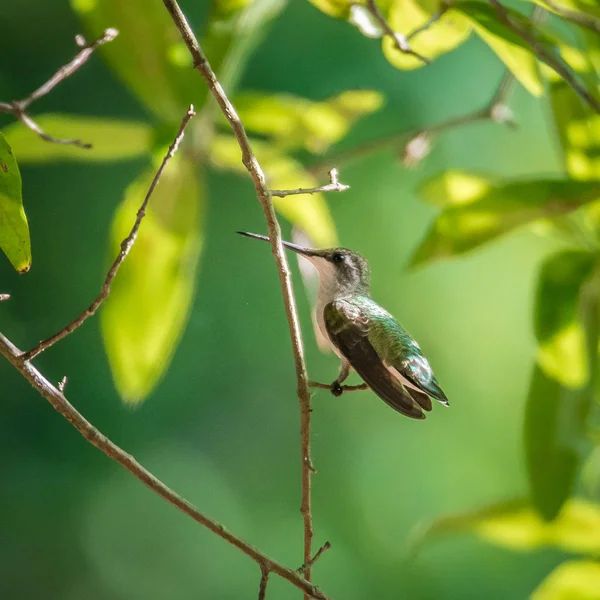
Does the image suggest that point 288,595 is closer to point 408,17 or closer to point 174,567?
point 174,567

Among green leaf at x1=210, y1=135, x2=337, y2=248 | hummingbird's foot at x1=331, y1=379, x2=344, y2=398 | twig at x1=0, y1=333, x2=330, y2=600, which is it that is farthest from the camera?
green leaf at x1=210, y1=135, x2=337, y2=248

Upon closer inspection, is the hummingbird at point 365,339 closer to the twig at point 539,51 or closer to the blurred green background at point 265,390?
the twig at point 539,51

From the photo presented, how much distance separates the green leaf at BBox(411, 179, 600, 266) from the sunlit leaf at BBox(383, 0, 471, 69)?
0.17 meters

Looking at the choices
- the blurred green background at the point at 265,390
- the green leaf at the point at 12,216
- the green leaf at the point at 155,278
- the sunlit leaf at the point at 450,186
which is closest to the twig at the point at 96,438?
the green leaf at the point at 12,216

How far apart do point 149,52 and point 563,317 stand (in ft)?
1.84

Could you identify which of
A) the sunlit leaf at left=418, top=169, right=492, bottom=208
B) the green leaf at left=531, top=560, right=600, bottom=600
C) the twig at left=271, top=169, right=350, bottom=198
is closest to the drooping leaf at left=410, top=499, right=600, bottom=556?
the green leaf at left=531, top=560, right=600, bottom=600

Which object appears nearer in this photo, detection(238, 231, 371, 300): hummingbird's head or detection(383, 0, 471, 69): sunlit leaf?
detection(238, 231, 371, 300): hummingbird's head

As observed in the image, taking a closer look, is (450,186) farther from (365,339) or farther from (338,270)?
(365,339)

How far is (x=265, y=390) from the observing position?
1414mm

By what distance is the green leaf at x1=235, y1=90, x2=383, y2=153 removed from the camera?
1006 millimetres

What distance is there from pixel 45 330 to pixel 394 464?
2.35 feet

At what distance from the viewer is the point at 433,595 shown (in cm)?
152

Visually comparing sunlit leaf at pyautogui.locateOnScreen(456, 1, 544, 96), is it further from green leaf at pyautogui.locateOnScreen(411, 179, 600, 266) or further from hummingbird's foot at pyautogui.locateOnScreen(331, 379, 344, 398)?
hummingbird's foot at pyautogui.locateOnScreen(331, 379, 344, 398)

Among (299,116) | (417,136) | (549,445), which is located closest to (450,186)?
(417,136)
